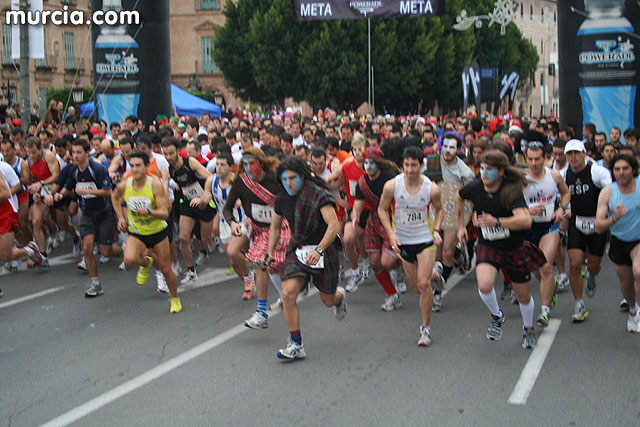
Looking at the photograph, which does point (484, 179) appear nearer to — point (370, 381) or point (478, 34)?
point (370, 381)

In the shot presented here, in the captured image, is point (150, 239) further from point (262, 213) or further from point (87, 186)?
point (87, 186)

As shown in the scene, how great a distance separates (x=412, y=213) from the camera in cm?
752

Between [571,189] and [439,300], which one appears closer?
[571,189]

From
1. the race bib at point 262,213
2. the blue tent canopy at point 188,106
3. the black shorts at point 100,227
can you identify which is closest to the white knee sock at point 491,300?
the race bib at point 262,213

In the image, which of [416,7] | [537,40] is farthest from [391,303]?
[537,40]

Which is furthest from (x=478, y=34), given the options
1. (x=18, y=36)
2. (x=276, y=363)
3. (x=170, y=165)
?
(x=276, y=363)

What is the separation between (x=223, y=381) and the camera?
20.7ft

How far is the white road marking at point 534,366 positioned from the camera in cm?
589

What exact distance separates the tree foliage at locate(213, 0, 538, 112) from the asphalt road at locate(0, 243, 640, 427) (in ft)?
118

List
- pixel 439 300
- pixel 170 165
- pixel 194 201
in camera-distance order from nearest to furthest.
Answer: pixel 439 300
pixel 194 201
pixel 170 165

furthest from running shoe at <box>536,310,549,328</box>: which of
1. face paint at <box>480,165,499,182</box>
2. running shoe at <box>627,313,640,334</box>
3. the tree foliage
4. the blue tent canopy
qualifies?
the tree foliage

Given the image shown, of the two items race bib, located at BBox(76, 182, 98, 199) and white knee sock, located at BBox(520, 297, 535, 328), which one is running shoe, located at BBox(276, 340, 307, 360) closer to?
white knee sock, located at BBox(520, 297, 535, 328)

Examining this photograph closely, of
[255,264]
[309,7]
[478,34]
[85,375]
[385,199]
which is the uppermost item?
[478,34]

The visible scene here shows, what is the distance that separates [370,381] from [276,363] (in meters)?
0.88
